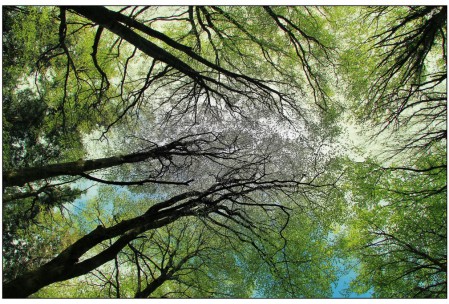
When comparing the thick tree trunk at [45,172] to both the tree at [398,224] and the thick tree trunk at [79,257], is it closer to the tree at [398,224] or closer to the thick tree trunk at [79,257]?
the thick tree trunk at [79,257]

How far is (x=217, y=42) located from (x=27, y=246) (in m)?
7.59

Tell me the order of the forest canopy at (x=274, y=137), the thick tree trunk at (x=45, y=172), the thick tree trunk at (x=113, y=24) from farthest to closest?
the forest canopy at (x=274, y=137) < the thick tree trunk at (x=113, y=24) < the thick tree trunk at (x=45, y=172)

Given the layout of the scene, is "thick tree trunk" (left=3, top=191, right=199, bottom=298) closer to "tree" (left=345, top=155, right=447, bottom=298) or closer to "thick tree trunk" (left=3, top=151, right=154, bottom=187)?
"thick tree trunk" (left=3, top=151, right=154, bottom=187)

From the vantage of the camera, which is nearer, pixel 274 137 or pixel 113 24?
pixel 113 24

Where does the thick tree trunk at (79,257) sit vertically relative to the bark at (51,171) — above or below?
below

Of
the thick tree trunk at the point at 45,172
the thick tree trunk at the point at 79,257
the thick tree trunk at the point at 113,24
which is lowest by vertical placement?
the thick tree trunk at the point at 79,257

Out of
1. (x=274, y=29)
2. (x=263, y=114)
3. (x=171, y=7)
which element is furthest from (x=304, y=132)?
(x=171, y=7)

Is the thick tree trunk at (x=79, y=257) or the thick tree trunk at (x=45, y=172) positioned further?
the thick tree trunk at (x=45, y=172)

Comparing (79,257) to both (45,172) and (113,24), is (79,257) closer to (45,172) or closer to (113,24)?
(45,172)

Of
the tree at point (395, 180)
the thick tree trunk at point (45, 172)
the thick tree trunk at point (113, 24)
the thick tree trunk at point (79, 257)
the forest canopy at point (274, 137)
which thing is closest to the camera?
the thick tree trunk at point (79, 257)

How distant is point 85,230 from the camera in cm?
952

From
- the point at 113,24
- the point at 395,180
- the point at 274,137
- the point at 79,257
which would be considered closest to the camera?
the point at 79,257

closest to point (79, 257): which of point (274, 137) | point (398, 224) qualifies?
point (274, 137)

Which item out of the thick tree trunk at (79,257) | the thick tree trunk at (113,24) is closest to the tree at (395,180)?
the thick tree trunk at (113,24)
